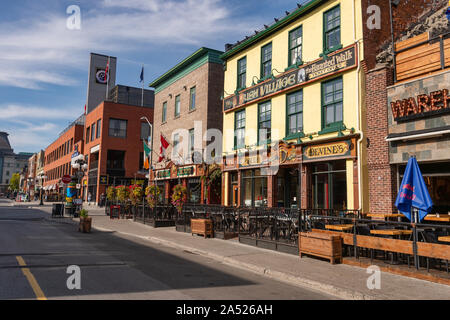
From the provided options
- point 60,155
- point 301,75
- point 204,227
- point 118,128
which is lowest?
point 204,227

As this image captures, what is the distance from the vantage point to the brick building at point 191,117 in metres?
25.0

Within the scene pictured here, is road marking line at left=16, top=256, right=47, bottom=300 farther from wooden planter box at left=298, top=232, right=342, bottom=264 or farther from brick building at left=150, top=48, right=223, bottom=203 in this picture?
brick building at left=150, top=48, right=223, bottom=203

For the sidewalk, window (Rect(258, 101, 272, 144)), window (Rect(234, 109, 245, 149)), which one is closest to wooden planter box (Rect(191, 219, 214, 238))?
the sidewalk

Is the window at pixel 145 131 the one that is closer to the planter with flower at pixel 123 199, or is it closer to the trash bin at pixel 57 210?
the planter with flower at pixel 123 199

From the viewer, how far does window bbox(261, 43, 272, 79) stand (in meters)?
19.5

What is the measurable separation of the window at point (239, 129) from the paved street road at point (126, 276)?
10.4m

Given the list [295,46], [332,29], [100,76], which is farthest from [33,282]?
[100,76]

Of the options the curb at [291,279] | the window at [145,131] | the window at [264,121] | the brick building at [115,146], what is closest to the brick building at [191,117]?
the window at [264,121]

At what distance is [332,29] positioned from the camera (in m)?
15.8

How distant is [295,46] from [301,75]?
6.37 feet

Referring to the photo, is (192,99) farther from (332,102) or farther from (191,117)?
(332,102)

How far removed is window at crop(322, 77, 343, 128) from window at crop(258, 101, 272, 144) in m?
3.82

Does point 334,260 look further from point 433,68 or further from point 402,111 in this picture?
point 433,68

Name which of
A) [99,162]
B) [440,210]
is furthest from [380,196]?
[99,162]
